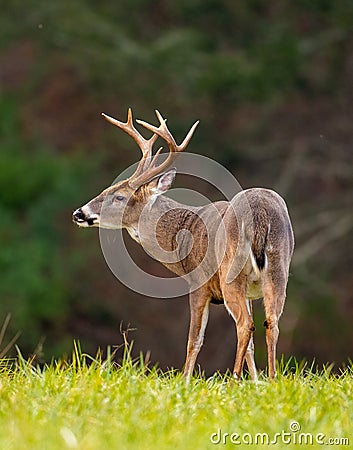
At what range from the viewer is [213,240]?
23.3ft

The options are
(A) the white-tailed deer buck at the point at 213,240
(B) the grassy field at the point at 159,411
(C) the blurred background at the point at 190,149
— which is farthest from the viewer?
(C) the blurred background at the point at 190,149

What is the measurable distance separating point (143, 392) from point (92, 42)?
43.7 ft

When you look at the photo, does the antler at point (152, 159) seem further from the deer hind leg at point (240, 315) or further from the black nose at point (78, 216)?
the deer hind leg at point (240, 315)

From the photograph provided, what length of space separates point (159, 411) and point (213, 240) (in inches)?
92.2

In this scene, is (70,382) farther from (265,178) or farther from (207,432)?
(265,178)

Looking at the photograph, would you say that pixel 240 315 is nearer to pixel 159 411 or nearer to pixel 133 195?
pixel 133 195

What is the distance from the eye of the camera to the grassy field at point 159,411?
14.5ft

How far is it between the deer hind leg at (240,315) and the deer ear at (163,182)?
1.12 meters

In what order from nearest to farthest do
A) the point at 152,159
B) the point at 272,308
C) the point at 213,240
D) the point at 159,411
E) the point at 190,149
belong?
the point at 159,411 < the point at 272,308 < the point at 213,240 < the point at 152,159 < the point at 190,149

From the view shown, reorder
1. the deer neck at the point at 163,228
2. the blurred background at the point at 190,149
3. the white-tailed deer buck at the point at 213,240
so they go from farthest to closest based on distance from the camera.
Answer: the blurred background at the point at 190,149, the deer neck at the point at 163,228, the white-tailed deer buck at the point at 213,240

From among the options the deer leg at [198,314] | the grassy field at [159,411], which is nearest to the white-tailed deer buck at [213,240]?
the deer leg at [198,314]

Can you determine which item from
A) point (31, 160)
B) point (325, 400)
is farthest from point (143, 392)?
point (31, 160)

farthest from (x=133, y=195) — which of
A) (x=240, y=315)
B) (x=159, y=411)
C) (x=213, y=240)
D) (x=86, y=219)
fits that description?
(x=159, y=411)

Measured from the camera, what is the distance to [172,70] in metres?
17.7
